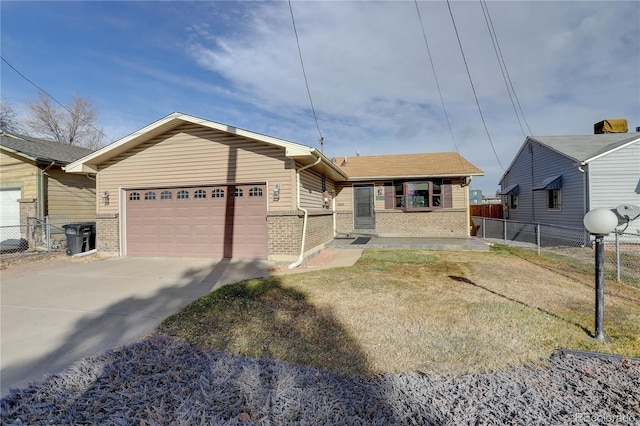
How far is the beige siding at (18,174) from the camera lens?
450 inches

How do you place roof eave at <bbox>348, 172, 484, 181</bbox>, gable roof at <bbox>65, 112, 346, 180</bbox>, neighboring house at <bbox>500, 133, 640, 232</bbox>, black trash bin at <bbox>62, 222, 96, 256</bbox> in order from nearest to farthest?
gable roof at <bbox>65, 112, 346, 180</bbox>
black trash bin at <bbox>62, 222, 96, 256</bbox>
neighboring house at <bbox>500, 133, 640, 232</bbox>
roof eave at <bbox>348, 172, 484, 181</bbox>

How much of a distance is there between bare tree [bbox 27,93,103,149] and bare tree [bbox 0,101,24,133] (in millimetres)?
3824

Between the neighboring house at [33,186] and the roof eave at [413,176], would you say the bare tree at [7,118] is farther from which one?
the roof eave at [413,176]

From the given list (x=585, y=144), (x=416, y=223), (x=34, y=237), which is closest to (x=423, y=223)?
(x=416, y=223)

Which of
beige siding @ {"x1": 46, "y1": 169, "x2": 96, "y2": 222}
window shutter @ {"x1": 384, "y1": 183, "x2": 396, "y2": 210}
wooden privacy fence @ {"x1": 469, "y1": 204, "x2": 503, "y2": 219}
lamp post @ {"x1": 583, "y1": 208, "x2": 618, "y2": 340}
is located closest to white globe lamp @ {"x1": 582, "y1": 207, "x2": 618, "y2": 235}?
lamp post @ {"x1": 583, "y1": 208, "x2": 618, "y2": 340}

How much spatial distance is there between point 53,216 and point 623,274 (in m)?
17.5

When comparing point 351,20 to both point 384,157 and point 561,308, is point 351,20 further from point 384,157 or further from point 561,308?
point 384,157

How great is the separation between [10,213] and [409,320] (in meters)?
15.4

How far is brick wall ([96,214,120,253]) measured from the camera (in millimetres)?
9617

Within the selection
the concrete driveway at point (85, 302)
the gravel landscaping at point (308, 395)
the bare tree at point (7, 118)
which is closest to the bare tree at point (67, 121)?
the bare tree at point (7, 118)

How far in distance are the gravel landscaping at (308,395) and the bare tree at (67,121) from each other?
29.9m

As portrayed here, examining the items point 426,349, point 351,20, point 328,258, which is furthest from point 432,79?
point 426,349

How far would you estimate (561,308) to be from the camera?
15.1ft

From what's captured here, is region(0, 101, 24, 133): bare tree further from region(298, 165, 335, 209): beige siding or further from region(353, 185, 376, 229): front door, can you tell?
region(353, 185, 376, 229): front door
